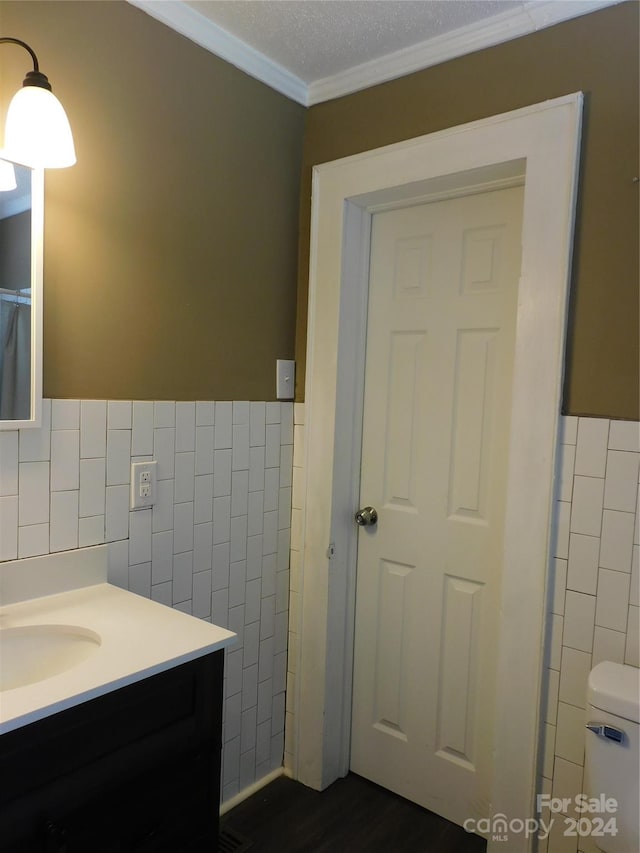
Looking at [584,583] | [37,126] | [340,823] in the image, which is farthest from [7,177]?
[340,823]

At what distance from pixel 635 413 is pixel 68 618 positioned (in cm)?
144

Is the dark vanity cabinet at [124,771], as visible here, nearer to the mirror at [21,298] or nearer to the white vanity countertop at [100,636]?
the white vanity countertop at [100,636]

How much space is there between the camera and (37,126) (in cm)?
126

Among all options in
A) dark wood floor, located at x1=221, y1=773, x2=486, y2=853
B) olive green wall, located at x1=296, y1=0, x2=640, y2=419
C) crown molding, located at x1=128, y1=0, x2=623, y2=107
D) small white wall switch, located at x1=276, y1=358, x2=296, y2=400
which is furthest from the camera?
small white wall switch, located at x1=276, y1=358, x2=296, y2=400

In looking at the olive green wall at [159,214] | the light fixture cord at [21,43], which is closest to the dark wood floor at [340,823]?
the olive green wall at [159,214]

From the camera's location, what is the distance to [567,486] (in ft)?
5.19

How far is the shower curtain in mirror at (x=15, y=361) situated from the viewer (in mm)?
1355

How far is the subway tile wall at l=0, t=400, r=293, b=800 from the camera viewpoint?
148 centimetres

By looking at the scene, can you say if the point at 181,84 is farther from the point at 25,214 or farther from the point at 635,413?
the point at 635,413

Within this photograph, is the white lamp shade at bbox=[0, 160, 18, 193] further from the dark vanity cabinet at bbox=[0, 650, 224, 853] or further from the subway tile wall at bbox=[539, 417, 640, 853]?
the subway tile wall at bbox=[539, 417, 640, 853]

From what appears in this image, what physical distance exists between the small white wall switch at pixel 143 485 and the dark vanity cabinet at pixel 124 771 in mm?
527

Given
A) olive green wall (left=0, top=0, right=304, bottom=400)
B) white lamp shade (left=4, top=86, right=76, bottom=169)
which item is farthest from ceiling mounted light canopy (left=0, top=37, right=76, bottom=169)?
olive green wall (left=0, top=0, right=304, bottom=400)

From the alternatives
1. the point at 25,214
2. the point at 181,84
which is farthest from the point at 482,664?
the point at 181,84

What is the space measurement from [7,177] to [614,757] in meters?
1.89
